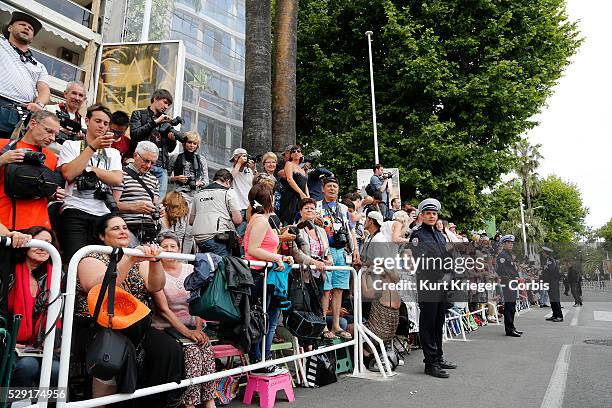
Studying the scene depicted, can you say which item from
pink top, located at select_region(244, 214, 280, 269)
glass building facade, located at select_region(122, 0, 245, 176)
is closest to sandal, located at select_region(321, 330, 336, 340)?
pink top, located at select_region(244, 214, 280, 269)

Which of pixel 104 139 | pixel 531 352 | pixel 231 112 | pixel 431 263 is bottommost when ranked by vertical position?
pixel 531 352

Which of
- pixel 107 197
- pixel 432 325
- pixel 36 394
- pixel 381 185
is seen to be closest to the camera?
pixel 36 394

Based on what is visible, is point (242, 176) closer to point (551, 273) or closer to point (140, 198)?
point (140, 198)

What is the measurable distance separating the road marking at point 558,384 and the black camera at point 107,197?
4483mm

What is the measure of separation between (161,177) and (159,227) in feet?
4.04

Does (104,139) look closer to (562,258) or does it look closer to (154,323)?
(154,323)

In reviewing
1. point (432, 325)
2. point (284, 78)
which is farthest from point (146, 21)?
point (432, 325)

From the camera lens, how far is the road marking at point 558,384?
4.55 meters

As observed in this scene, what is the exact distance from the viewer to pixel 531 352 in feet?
25.2

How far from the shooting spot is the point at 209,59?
52.1 feet

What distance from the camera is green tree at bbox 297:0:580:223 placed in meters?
14.7

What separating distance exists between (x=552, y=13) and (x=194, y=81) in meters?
12.2

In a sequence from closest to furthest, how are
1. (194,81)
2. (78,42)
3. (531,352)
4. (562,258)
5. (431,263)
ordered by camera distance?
1. (431,263)
2. (531,352)
3. (194,81)
4. (562,258)
5. (78,42)

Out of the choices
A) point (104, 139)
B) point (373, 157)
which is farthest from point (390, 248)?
point (373, 157)
